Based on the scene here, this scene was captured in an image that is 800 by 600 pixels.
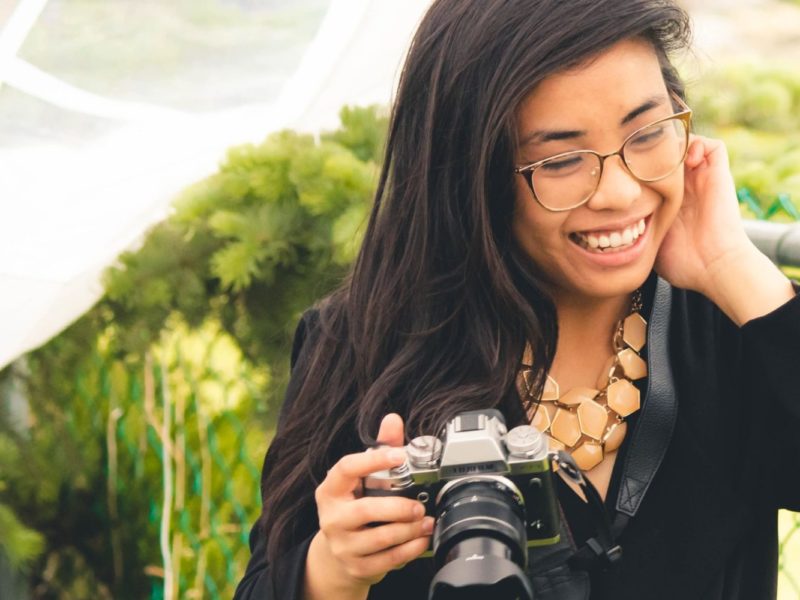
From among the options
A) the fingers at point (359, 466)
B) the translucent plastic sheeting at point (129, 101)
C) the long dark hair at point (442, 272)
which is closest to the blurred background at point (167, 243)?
the translucent plastic sheeting at point (129, 101)

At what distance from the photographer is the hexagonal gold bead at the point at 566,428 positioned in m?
2.03

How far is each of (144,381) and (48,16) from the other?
0.83 meters

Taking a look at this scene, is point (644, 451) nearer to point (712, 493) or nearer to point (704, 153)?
point (712, 493)

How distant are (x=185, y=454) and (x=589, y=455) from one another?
4.53 feet

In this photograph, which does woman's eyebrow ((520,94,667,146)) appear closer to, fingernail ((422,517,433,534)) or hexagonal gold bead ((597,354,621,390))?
hexagonal gold bead ((597,354,621,390))

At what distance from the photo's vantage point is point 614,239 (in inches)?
76.1

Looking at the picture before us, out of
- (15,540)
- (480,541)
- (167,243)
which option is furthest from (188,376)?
(480,541)

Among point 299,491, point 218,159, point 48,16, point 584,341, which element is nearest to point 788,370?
point 584,341

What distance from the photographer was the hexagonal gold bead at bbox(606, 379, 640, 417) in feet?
6.63

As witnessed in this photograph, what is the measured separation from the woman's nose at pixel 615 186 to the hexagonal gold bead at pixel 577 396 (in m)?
0.31

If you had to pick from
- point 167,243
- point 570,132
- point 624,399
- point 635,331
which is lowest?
point 624,399

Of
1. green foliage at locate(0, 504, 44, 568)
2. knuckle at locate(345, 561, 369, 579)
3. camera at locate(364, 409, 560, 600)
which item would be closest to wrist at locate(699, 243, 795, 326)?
camera at locate(364, 409, 560, 600)

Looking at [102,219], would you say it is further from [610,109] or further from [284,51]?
[610,109]

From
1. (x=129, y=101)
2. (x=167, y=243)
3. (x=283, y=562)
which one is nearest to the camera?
(x=283, y=562)
